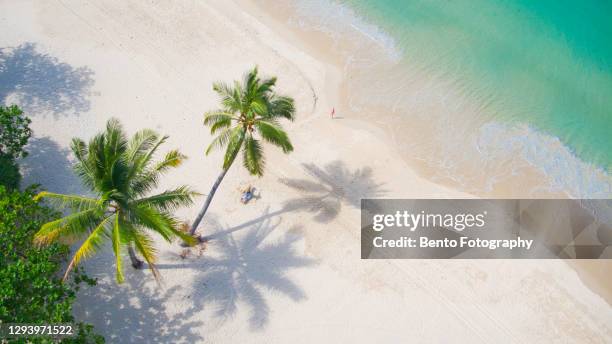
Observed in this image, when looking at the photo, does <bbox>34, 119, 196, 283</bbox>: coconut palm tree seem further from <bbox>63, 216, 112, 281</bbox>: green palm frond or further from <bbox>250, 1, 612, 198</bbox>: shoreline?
<bbox>250, 1, 612, 198</bbox>: shoreline

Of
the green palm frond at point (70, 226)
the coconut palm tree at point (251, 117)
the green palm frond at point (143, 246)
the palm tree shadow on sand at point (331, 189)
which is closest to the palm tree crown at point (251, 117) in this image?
the coconut palm tree at point (251, 117)

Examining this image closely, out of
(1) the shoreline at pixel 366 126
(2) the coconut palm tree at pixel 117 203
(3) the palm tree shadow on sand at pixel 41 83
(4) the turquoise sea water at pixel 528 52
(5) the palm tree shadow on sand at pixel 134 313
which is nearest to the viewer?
(2) the coconut palm tree at pixel 117 203

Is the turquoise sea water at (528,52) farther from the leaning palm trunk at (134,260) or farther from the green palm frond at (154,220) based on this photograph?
the green palm frond at (154,220)

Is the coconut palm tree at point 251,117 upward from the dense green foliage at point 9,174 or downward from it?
upward

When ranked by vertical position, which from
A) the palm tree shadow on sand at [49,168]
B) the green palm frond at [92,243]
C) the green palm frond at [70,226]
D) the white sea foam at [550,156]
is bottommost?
the green palm frond at [92,243]

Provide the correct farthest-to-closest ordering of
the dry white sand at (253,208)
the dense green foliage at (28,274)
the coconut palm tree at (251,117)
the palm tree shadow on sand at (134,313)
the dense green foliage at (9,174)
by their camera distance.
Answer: the dense green foliage at (9,174) → the dry white sand at (253,208) → the palm tree shadow on sand at (134,313) → the coconut palm tree at (251,117) → the dense green foliage at (28,274)

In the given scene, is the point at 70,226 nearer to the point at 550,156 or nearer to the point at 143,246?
the point at 143,246

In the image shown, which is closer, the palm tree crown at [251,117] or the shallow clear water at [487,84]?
the palm tree crown at [251,117]
